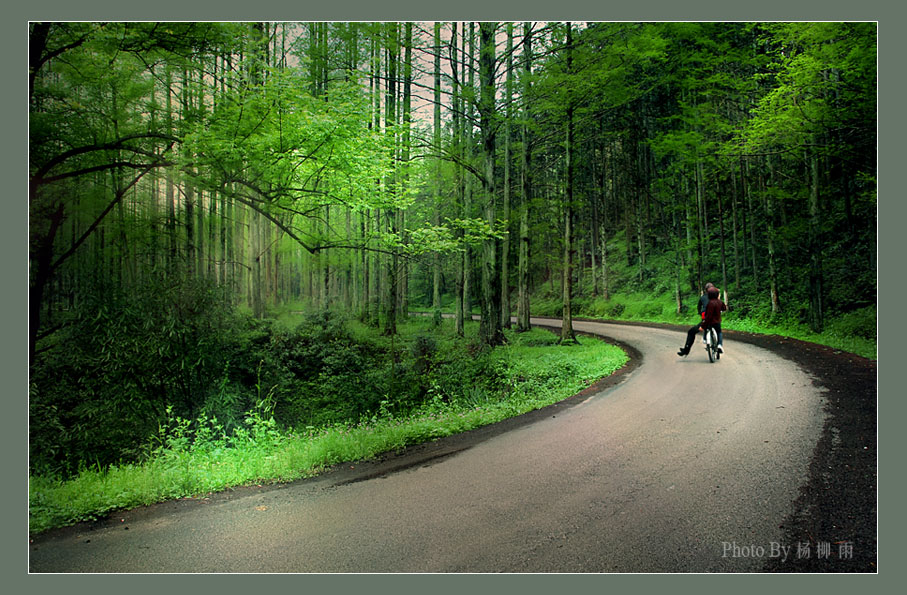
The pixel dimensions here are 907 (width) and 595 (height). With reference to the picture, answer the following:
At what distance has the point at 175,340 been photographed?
4.31 metres

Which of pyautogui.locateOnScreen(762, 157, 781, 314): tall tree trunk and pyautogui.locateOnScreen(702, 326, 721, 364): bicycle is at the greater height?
pyautogui.locateOnScreen(762, 157, 781, 314): tall tree trunk

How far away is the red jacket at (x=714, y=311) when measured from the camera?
3.71 metres

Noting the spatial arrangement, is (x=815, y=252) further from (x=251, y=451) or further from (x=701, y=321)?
(x=251, y=451)

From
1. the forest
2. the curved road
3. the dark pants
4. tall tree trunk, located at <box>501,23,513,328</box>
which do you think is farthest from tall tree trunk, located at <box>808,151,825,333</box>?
tall tree trunk, located at <box>501,23,513,328</box>

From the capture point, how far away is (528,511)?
7.22 ft

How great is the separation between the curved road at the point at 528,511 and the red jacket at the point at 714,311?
29.2 inches

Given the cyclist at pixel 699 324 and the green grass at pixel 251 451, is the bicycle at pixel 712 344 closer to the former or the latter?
the cyclist at pixel 699 324

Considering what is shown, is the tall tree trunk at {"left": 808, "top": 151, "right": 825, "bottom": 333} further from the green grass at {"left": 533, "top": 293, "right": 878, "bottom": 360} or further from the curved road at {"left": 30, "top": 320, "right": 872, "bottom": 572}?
the curved road at {"left": 30, "top": 320, "right": 872, "bottom": 572}

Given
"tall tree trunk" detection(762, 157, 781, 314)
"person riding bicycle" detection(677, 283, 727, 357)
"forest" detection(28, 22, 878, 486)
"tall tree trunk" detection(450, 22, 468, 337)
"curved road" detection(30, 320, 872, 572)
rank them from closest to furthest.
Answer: "curved road" detection(30, 320, 872, 572) < "forest" detection(28, 22, 878, 486) < "tall tree trunk" detection(762, 157, 781, 314) < "person riding bicycle" detection(677, 283, 727, 357) < "tall tree trunk" detection(450, 22, 468, 337)

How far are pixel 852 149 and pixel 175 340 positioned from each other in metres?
6.58

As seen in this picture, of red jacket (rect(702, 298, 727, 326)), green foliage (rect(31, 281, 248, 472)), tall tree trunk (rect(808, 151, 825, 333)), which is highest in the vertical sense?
tall tree trunk (rect(808, 151, 825, 333))

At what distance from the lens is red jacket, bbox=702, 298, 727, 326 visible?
3713mm

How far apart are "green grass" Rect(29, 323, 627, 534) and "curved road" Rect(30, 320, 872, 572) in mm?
195

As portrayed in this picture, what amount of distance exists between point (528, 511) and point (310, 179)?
393 cm
